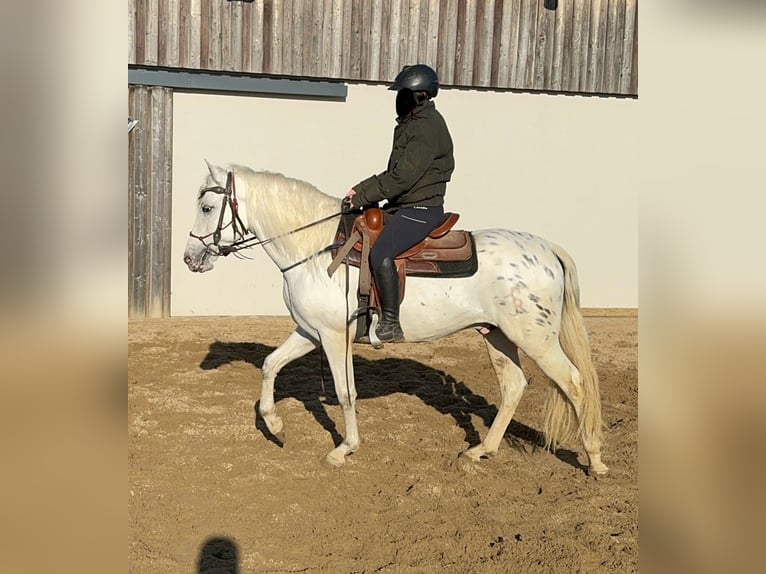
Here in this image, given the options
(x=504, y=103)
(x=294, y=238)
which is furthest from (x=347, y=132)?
(x=294, y=238)

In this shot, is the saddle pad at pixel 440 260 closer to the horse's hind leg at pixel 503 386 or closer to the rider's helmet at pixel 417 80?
the horse's hind leg at pixel 503 386

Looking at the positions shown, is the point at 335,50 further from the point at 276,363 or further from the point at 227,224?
the point at 276,363

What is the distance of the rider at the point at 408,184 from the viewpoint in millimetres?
4652

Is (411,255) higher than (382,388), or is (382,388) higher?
(411,255)

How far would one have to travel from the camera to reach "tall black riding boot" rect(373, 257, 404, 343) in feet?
15.2

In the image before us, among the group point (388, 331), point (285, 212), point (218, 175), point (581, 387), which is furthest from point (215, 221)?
point (581, 387)

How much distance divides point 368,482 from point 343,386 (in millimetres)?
637

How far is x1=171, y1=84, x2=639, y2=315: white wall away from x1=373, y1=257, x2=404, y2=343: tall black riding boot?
5.75m

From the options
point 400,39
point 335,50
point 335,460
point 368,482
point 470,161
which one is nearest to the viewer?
point 368,482

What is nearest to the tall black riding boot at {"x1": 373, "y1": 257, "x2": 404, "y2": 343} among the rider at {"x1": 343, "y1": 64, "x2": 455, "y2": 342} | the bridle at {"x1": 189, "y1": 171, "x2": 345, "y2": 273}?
the rider at {"x1": 343, "y1": 64, "x2": 455, "y2": 342}

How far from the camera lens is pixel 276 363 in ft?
16.5
